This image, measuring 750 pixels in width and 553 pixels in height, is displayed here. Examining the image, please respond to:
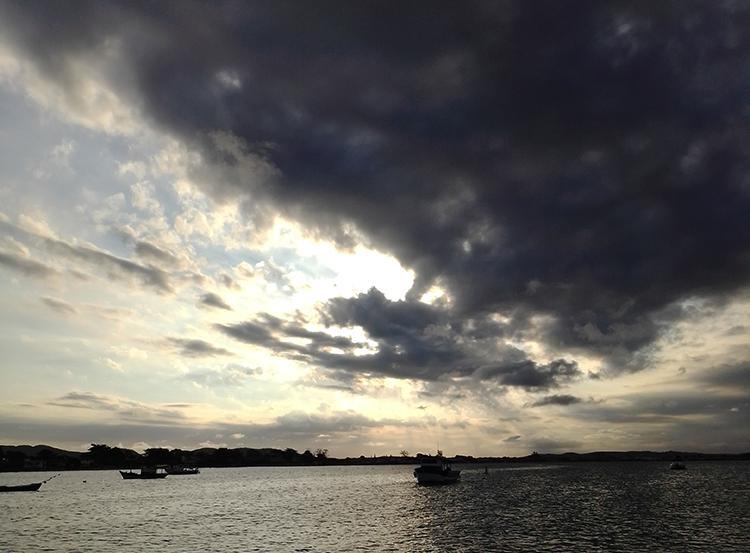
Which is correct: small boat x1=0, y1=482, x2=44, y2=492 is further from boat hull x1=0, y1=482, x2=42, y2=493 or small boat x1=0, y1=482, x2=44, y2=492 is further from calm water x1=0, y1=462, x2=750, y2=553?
calm water x1=0, y1=462, x2=750, y2=553

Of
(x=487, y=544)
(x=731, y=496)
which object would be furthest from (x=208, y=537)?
(x=731, y=496)

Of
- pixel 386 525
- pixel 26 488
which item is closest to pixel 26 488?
pixel 26 488

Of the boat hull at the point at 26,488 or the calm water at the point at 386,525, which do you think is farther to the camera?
the boat hull at the point at 26,488

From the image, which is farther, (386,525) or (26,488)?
(26,488)

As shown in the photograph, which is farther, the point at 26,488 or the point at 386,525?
the point at 26,488

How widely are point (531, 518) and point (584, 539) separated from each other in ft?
65.9

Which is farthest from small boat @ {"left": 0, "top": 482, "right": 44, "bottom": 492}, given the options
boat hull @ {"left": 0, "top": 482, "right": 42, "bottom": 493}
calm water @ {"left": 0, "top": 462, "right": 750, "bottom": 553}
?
calm water @ {"left": 0, "top": 462, "right": 750, "bottom": 553}

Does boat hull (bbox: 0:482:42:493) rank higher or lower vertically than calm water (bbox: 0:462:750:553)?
higher

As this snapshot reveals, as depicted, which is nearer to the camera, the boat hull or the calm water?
the calm water

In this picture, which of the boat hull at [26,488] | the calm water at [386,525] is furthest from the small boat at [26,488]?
the calm water at [386,525]

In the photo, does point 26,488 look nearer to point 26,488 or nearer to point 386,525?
Answer: point 26,488

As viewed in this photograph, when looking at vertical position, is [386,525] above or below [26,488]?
below

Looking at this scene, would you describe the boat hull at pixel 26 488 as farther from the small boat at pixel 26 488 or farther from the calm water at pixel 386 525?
the calm water at pixel 386 525

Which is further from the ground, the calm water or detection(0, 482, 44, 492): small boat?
detection(0, 482, 44, 492): small boat
